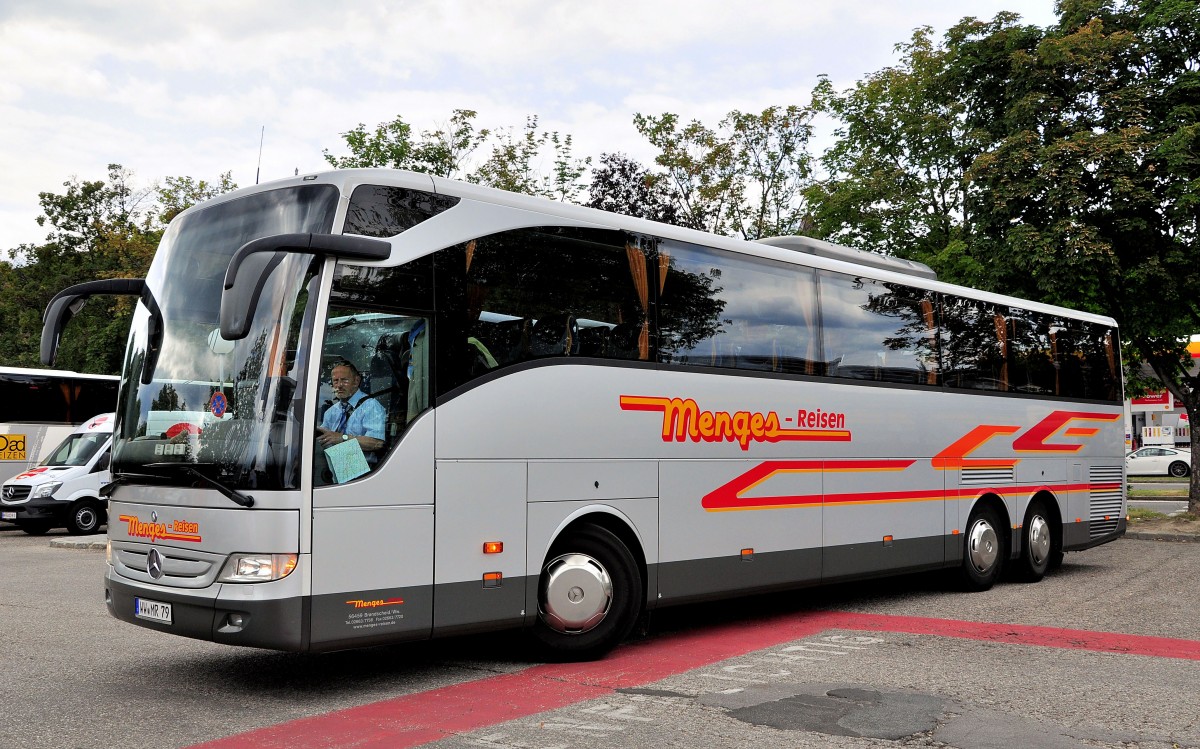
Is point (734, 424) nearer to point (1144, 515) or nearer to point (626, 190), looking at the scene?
point (1144, 515)

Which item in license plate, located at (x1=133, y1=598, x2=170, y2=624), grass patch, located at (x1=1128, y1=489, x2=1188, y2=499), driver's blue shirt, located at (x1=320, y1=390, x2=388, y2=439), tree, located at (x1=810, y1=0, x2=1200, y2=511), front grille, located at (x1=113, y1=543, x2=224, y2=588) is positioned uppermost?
tree, located at (x1=810, y1=0, x2=1200, y2=511)

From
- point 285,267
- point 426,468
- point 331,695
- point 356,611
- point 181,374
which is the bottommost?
point 331,695

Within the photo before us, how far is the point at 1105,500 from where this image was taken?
619 inches

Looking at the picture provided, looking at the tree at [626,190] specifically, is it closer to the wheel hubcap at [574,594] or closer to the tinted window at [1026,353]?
the tinted window at [1026,353]

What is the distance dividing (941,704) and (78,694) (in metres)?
5.51

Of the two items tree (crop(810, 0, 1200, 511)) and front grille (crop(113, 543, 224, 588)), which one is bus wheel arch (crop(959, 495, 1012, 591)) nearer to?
tree (crop(810, 0, 1200, 511))

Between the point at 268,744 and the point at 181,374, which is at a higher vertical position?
the point at 181,374

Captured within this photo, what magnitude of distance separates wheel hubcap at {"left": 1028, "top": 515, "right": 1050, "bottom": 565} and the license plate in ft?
34.8

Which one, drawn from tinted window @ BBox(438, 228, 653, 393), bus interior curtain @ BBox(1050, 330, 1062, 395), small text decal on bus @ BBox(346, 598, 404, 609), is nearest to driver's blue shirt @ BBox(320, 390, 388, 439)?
tinted window @ BBox(438, 228, 653, 393)

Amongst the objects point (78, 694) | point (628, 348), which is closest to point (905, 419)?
point (628, 348)

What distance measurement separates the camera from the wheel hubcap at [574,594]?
8281 millimetres

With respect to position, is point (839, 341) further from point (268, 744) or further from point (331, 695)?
point (268, 744)

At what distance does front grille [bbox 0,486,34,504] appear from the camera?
2325 centimetres

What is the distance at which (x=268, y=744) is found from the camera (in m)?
5.98
